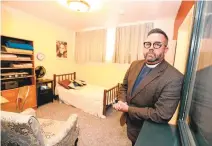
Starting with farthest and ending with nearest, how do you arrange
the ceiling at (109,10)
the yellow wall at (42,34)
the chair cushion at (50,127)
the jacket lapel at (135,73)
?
the yellow wall at (42,34) → the ceiling at (109,10) → the chair cushion at (50,127) → the jacket lapel at (135,73)

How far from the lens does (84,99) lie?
3.08m

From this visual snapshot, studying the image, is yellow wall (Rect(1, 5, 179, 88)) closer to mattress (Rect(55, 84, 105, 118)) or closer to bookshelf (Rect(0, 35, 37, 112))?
bookshelf (Rect(0, 35, 37, 112))

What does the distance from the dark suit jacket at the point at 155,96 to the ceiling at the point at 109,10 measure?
169 centimetres

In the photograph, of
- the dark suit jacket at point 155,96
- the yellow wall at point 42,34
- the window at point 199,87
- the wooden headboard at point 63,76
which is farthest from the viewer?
the wooden headboard at point 63,76

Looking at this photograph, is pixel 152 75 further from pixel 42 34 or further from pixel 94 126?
pixel 42 34

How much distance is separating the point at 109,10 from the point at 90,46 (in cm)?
168

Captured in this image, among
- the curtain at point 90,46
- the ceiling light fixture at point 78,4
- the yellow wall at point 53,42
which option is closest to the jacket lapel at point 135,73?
the ceiling light fixture at point 78,4

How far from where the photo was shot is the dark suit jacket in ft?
3.03

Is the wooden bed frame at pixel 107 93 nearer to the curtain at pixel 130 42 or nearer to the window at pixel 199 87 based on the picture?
the curtain at pixel 130 42

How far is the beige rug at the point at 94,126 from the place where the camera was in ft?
6.72

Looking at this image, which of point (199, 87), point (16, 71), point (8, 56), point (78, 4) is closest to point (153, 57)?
point (199, 87)

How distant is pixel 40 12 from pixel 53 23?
0.77m

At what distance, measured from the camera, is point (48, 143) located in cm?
120

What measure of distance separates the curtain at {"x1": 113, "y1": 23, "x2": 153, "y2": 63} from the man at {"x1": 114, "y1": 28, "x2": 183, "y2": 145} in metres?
2.20
